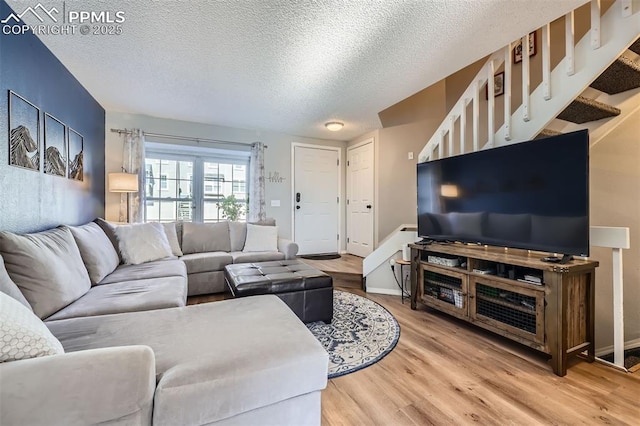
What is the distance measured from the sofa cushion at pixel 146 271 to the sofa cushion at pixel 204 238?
75 cm

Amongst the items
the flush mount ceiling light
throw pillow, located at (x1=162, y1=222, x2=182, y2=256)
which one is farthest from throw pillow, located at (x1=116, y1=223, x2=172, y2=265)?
the flush mount ceiling light

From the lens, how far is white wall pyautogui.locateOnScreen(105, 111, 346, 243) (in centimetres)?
386

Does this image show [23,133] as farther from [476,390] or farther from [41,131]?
[476,390]

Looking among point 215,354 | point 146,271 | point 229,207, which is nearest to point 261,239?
point 229,207

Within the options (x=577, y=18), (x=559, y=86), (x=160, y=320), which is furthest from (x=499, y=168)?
(x=160, y=320)

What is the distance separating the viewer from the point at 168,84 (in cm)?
297

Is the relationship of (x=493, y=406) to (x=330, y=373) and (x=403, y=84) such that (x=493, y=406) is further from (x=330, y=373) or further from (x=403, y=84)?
(x=403, y=84)

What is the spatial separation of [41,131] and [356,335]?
2990 millimetres

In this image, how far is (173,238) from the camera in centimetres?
338

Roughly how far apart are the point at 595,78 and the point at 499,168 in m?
0.81

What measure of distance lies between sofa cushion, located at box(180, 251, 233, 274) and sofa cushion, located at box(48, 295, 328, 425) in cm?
176

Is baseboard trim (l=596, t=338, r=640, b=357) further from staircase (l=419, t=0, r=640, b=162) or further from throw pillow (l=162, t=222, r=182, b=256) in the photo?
throw pillow (l=162, t=222, r=182, b=256)

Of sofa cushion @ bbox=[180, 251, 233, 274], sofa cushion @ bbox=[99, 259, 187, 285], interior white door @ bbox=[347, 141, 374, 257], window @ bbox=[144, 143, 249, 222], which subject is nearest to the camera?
sofa cushion @ bbox=[99, 259, 187, 285]

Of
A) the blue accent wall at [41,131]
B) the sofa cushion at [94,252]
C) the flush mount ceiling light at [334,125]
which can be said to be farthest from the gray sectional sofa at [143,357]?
the flush mount ceiling light at [334,125]
